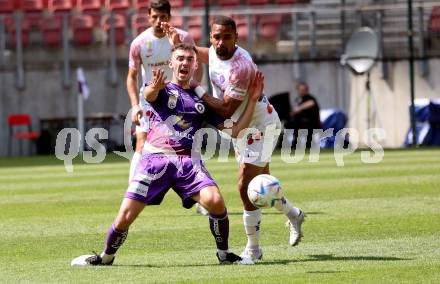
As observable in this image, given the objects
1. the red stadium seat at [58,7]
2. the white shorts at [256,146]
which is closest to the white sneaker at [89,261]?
the white shorts at [256,146]

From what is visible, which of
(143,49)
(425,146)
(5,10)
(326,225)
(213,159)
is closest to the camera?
(326,225)

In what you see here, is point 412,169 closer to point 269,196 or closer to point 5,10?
point 269,196

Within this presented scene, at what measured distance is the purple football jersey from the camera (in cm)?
998

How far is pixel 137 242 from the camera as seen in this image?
11688mm

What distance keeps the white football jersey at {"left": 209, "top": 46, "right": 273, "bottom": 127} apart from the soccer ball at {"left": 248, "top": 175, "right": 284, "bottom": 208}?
0.72 metres

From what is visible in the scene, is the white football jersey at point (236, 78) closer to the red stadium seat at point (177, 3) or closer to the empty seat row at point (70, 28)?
the empty seat row at point (70, 28)

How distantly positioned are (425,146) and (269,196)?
20.7 meters

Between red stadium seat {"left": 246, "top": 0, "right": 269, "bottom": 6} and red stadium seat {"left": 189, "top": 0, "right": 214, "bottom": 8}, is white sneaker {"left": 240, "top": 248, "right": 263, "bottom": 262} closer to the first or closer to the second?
red stadium seat {"left": 189, "top": 0, "right": 214, "bottom": 8}

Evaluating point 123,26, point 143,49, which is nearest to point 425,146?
point 123,26

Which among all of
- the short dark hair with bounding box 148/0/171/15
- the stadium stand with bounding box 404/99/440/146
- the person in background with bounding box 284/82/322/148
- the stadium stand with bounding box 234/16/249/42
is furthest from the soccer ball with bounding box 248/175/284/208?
the stadium stand with bounding box 234/16/249/42

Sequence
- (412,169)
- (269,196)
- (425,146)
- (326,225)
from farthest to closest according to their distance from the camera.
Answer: (425,146) → (412,169) → (326,225) → (269,196)

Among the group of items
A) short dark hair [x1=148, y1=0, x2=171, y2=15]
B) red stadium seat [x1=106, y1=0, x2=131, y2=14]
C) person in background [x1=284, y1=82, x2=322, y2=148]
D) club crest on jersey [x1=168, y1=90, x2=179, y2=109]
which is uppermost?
short dark hair [x1=148, y1=0, x2=171, y2=15]

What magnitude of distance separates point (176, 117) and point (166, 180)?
0.50 m

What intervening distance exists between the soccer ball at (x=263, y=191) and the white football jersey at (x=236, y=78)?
0.72 m
